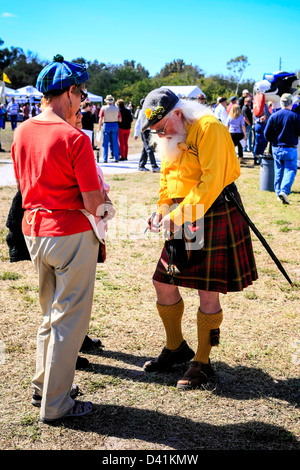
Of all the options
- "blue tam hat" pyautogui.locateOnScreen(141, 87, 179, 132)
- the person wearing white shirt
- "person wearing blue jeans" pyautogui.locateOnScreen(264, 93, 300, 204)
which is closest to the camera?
"blue tam hat" pyautogui.locateOnScreen(141, 87, 179, 132)

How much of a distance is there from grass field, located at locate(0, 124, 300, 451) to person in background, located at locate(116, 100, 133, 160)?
369 inches

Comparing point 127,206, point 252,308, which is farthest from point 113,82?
point 252,308

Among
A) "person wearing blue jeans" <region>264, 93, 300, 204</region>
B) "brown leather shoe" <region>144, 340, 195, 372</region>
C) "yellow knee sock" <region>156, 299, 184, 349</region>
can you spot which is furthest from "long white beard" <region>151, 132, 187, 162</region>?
"person wearing blue jeans" <region>264, 93, 300, 204</region>

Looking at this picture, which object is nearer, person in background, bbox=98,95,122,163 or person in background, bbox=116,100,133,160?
person in background, bbox=98,95,122,163

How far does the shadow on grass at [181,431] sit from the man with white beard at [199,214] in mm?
393

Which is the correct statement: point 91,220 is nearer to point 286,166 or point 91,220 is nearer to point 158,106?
point 158,106

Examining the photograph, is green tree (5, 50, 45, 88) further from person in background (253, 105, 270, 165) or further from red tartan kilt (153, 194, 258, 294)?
red tartan kilt (153, 194, 258, 294)

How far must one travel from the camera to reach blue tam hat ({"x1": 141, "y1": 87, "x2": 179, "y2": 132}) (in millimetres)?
2789

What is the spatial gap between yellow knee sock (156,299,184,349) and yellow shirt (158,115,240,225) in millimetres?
693

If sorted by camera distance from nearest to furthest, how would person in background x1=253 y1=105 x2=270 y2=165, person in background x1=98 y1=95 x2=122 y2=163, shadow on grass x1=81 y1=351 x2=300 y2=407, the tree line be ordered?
shadow on grass x1=81 y1=351 x2=300 y2=407 < person in background x1=98 y1=95 x2=122 y2=163 < person in background x1=253 y1=105 x2=270 y2=165 < the tree line

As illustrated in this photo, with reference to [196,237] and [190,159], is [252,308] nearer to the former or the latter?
[196,237]

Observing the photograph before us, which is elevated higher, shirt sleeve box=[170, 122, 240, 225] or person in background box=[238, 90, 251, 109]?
person in background box=[238, 90, 251, 109]

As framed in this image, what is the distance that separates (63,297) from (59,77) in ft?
3.72

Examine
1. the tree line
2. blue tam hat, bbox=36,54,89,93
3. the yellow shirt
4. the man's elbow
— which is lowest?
the man's elbow
